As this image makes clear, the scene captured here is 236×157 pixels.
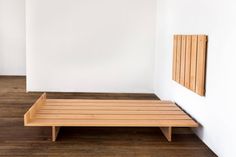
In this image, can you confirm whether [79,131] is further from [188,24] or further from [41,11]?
[41,11]

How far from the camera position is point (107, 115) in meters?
3.64

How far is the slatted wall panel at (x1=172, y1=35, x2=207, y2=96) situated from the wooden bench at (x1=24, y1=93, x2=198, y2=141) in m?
0.36

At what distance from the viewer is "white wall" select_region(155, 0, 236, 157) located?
2731 millimetres

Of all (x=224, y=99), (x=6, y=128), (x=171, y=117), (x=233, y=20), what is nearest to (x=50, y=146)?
(x=6, y=128)

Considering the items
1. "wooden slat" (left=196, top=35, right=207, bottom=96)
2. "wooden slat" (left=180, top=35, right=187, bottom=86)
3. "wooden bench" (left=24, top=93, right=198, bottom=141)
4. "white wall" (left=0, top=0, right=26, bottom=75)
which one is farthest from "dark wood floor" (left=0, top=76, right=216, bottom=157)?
"white wall" (left=0, top=0, right=26, bottom=75)

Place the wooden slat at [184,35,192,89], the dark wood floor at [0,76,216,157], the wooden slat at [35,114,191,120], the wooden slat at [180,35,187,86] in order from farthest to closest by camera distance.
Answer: the wooden slat at [180,35,187,86]
the wooden slat at [184,35,192,89]
the wooden slat at [35,114,191,120]
the dark wood floor at [0,76,216,157]

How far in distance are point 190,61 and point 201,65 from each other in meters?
0.37

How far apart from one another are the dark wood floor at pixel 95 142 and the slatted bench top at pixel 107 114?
0.19 m

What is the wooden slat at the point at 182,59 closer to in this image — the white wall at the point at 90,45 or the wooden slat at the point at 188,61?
→ the wooden slat at the point at 188,61

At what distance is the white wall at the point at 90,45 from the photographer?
6047 millimetres

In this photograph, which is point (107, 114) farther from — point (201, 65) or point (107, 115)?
point (201, 65)

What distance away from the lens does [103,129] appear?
3.81 m

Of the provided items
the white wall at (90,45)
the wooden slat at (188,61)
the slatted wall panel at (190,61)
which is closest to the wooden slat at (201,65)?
the slatted wall panel at (190,61)

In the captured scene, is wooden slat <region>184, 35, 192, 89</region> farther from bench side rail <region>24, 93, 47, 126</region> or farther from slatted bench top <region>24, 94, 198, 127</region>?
bench side rail <region>24, 93, 47, 126</region>
